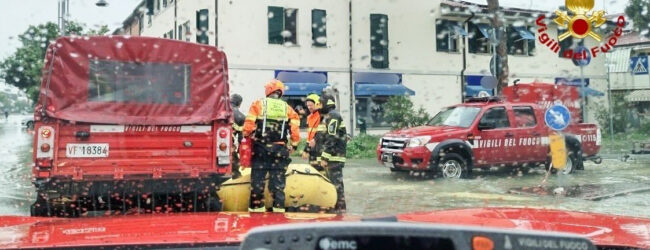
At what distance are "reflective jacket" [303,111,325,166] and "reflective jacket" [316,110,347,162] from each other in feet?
0.41

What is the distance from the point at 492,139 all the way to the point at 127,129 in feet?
26.8

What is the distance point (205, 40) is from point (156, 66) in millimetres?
16463

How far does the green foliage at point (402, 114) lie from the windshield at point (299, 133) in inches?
3.4

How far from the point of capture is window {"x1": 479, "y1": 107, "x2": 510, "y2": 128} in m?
12.9

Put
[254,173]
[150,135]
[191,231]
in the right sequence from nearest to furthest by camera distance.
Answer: [191,231] < [254,173] < [150,135]

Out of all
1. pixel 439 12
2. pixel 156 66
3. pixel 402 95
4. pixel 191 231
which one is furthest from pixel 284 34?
pixel 191 231

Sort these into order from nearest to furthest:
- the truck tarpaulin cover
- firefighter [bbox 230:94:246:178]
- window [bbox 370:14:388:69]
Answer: the truck tarpaulin cover
firefighter [bbox 230:94:246:178]
window [bbox 370:14:388:69]

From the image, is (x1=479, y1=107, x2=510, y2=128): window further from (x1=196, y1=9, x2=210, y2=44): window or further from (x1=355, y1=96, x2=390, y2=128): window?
(x1=355, y1=96, x2=390, y2=128): window

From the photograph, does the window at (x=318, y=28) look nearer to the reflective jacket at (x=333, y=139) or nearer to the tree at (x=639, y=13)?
the reflective jacket at (x=333, y=139)

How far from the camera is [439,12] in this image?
28219 mm

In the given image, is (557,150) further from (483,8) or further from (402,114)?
(483,8)

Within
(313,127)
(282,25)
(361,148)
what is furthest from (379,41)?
(313,127)

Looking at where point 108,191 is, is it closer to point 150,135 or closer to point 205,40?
point 150,135

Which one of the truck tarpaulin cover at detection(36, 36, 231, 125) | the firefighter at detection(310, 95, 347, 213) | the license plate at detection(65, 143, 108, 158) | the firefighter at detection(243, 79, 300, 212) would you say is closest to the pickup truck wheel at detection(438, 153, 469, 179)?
the firefighter at detection(310, 95, 347, 213)
